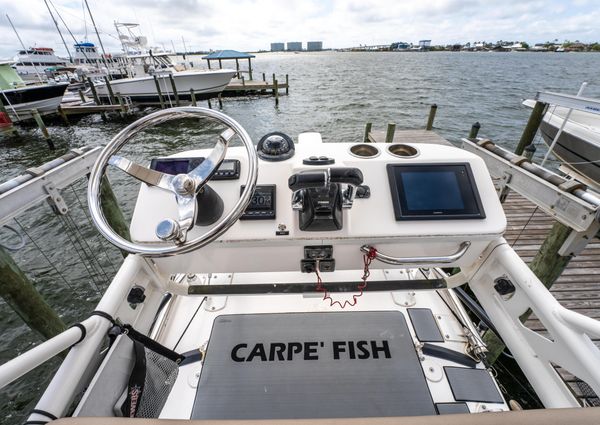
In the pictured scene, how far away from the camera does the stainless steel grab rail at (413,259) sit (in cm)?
176

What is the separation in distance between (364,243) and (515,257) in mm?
965

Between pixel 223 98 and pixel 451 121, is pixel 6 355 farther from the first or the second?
pixel 223 98

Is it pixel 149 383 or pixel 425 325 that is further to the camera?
pixel 425 325

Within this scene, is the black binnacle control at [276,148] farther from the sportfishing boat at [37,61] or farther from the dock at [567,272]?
the sportfishing boat at [37,61]

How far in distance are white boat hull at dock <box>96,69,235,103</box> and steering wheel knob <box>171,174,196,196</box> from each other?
19556mm

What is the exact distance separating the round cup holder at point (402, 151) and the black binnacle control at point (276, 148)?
→ 0.74 meters

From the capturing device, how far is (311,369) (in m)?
1.88

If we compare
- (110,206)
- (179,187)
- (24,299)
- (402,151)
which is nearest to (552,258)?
(402,151)

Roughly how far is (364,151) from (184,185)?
129 centimetres

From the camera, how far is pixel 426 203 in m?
1.76

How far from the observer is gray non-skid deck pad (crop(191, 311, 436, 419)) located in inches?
66.6

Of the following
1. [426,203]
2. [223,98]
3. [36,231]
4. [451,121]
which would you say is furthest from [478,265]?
[223,98]

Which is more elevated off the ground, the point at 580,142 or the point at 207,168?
the point at 207,168

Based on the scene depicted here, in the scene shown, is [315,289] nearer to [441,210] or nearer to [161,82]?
[441,210]
